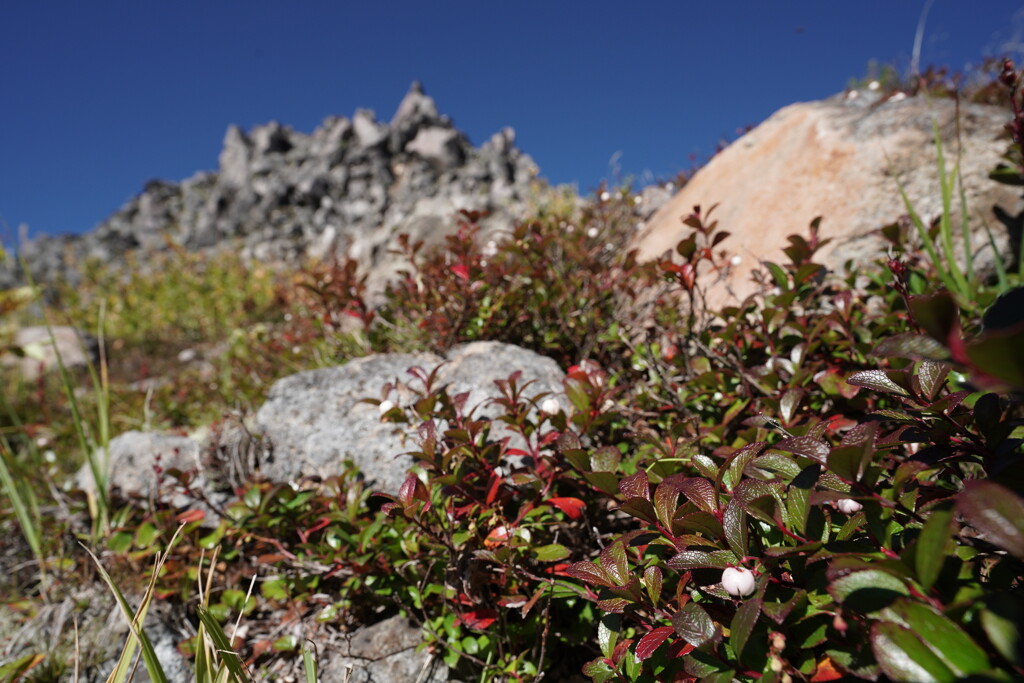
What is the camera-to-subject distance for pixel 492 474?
1480 mm

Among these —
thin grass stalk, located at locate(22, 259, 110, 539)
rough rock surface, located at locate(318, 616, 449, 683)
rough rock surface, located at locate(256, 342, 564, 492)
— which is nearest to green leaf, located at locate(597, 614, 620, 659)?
rough rock surface, located at locate(318, 616, 449, 683)

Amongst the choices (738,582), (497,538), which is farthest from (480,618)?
(738,582)

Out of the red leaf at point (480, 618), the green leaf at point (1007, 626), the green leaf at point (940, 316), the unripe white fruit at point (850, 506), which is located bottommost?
the red leaf at point (480, 618)

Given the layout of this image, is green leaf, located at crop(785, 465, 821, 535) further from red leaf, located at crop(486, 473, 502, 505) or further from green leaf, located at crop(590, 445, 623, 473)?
red leaf, located at crop(486, 473, 502, 505)

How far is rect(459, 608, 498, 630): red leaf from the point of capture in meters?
1.33

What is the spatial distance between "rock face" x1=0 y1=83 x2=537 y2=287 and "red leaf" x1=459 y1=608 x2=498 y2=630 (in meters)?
20.9

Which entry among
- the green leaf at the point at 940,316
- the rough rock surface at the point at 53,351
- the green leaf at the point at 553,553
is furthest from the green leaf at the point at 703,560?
the rough rock surface at the point at 53,351

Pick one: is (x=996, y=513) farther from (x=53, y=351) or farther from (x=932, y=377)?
(x=53, y=351)

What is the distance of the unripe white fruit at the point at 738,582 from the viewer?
31.6 inches

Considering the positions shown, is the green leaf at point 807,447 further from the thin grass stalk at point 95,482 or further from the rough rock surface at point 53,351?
the rough rock surface at point 53,351

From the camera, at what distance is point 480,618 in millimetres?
1369

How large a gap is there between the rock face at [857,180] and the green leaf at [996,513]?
1.99 metres

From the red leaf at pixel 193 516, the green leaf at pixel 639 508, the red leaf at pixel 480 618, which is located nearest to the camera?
the green leaf at pixel 639 508

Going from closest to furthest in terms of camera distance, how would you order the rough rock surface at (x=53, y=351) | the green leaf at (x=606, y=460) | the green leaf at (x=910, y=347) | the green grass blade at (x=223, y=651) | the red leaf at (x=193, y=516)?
1. the green leaf at (x=910, y=347)
2. the green grass blade at (x=223, y=651)
3. the green leaf at (x=606, y=460)
4. the red leaf at (x=193, y=516)
5. the rough rock surface at (x=53, y=351)
